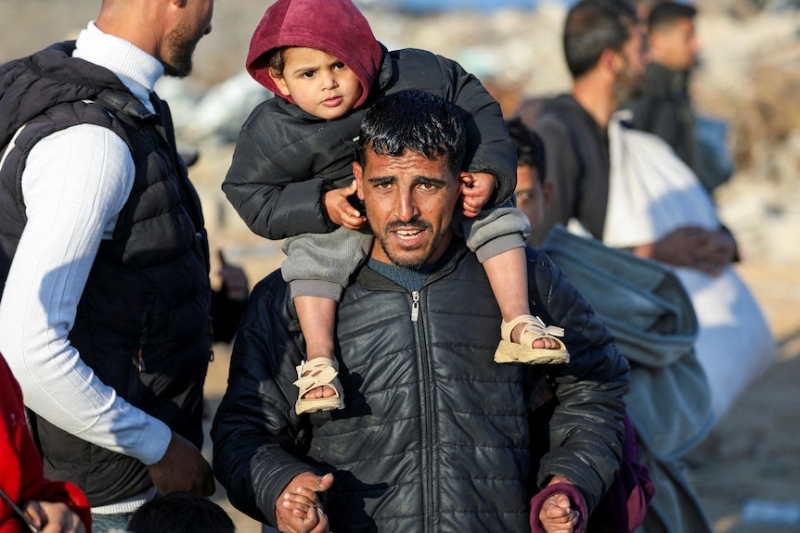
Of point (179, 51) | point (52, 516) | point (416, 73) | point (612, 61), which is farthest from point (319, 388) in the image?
point (612, 61)

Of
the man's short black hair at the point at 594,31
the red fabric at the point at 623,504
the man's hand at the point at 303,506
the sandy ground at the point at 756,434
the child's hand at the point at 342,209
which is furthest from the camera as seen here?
the sandy ground at the point at 756,434

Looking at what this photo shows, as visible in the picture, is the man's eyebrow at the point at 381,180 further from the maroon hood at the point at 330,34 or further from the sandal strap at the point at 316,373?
the sandal strap at the point at 316,373

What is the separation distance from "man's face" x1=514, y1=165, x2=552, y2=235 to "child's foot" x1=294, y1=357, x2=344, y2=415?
4.83 ft

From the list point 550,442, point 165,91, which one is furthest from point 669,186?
point 165,91

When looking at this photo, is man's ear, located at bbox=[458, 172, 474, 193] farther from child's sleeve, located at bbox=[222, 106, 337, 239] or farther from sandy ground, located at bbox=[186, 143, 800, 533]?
sandy ground, located at bbox=[186, 143, 800, 533]

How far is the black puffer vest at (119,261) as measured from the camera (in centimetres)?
291

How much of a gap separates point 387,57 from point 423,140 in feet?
1.17

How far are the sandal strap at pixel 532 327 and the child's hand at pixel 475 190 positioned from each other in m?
0.30

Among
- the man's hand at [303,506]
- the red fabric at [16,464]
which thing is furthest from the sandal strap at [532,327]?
the red fabric at [16,464]

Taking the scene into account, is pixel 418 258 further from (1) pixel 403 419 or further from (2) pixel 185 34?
(2) pixel 185 34

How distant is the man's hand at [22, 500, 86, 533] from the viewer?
2.11m

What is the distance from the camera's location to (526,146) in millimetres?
4125

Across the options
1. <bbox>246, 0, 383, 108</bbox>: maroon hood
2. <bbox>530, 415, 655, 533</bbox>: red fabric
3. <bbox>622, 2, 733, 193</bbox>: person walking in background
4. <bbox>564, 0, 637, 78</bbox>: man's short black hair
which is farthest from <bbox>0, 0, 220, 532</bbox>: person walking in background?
<bbox>622, 2, 733, 193</bbox>: person walking in background

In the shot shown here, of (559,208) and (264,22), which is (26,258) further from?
(559,208)
